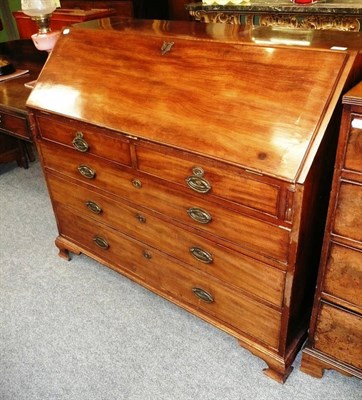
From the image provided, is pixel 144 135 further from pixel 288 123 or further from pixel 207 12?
pixel 207 12

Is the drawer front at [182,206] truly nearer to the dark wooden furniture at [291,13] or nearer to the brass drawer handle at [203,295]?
the brass drawer handle at [203,295]

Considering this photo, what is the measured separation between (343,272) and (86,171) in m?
1.07

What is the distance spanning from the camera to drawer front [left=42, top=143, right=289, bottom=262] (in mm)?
1241

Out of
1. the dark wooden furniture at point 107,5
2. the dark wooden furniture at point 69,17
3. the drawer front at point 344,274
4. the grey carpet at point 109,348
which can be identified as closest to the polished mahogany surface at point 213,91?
the drawer front at point 344,274

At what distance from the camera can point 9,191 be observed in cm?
291

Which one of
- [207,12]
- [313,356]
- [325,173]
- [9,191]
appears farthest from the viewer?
[207,12]

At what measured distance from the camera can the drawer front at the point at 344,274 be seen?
119 centimetres

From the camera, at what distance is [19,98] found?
216 cm

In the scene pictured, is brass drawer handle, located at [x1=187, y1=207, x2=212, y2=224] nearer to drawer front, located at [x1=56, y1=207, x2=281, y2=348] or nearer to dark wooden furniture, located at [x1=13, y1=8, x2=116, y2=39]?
drawer front, located at [x1=56, y1=207, x2=281, y2=348]

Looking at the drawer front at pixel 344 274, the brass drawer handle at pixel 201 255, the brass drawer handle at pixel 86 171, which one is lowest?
the brass drawer handle at pixel 201 255

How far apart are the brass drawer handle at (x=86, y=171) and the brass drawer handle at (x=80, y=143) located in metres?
0.08

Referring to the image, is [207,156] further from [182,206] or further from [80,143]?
[80,143]

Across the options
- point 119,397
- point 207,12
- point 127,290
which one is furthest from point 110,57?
point 207,12

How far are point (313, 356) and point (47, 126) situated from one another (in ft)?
4.64
